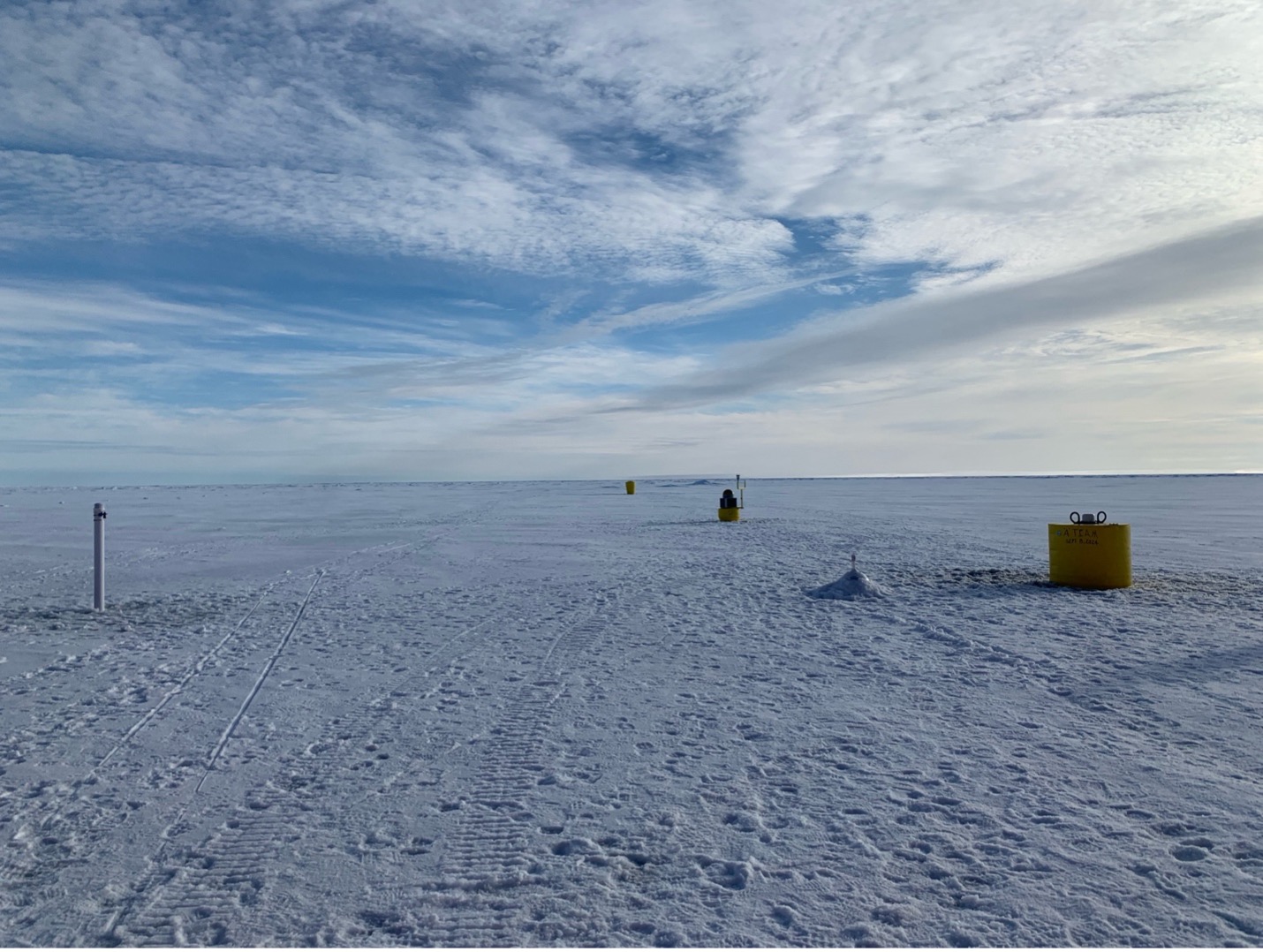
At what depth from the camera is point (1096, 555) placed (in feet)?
36.6

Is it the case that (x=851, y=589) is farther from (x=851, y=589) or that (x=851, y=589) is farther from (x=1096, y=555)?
(x=1096, y=555)

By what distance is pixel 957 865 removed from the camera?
140 inches

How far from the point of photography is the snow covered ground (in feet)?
10.6

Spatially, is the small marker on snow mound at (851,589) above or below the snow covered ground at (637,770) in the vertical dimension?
above

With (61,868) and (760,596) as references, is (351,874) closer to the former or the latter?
(61,868)

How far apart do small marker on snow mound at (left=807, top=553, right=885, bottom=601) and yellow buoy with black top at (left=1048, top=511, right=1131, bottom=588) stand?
269 centimetres

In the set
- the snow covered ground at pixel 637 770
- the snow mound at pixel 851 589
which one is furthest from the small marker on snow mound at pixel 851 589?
the snow covered ground at pixel 637 770

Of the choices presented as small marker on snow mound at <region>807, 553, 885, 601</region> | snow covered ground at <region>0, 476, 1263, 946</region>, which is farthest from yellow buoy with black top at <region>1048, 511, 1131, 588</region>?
small marker on snow mound at <region>807, 553, 885, 601</region>

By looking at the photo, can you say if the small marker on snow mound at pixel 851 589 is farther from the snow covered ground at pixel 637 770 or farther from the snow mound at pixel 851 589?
the snow covered ground at pixel 637 770

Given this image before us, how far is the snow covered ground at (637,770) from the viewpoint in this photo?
128 inches

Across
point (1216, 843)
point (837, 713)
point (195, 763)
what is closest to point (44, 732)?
point (195, 763)

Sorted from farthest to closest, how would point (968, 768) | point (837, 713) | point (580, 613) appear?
point (580, 613) < point (837, 713) < point (968, 768)

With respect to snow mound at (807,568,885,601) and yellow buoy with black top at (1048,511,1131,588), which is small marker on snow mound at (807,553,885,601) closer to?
snow mound at (807,568,885,601)

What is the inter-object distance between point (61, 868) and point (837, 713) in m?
4.41
